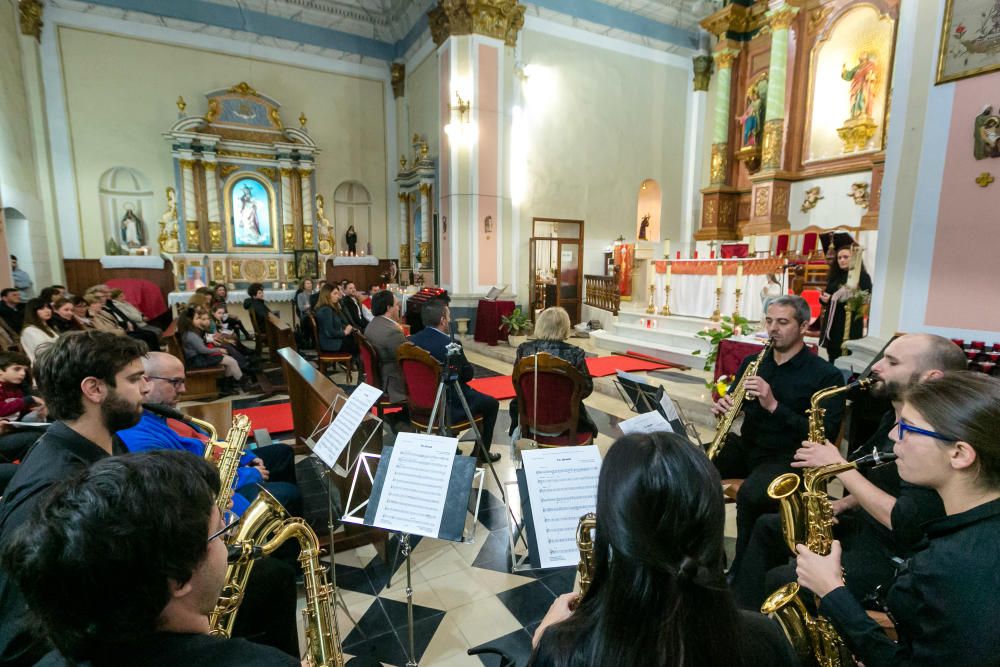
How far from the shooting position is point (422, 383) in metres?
3.52

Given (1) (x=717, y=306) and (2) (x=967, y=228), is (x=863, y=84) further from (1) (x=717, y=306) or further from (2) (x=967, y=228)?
(2) (x=967, y=228)

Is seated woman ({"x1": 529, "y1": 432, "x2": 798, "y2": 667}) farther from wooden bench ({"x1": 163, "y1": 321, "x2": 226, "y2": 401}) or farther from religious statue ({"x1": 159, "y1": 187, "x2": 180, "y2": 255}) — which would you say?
religious statue ({"x1": 159, "y1": 187, "x2": 180, "y2": 255})

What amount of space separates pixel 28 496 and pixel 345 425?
3.19 feet

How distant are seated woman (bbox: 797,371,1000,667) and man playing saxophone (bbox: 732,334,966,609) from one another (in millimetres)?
361

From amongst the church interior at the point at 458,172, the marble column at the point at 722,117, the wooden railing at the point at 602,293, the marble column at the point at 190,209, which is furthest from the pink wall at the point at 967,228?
the marble column at the point at 190,209

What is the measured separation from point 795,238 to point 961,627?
10208mm

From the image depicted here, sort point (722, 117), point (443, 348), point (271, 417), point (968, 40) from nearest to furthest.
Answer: point (968, 40)
point (443, 348)
point (271, 417)
point (722, 117)

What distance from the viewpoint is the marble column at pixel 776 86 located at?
924 centimetres

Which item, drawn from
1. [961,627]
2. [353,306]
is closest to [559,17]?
[353,306]

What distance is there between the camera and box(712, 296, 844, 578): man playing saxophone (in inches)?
91.0

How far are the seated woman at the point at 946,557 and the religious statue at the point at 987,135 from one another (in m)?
3.19

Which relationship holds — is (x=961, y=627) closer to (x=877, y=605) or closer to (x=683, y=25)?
(x=877, y=605)

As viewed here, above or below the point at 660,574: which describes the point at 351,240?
above

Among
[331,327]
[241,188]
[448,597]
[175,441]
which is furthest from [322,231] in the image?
[448,597]
